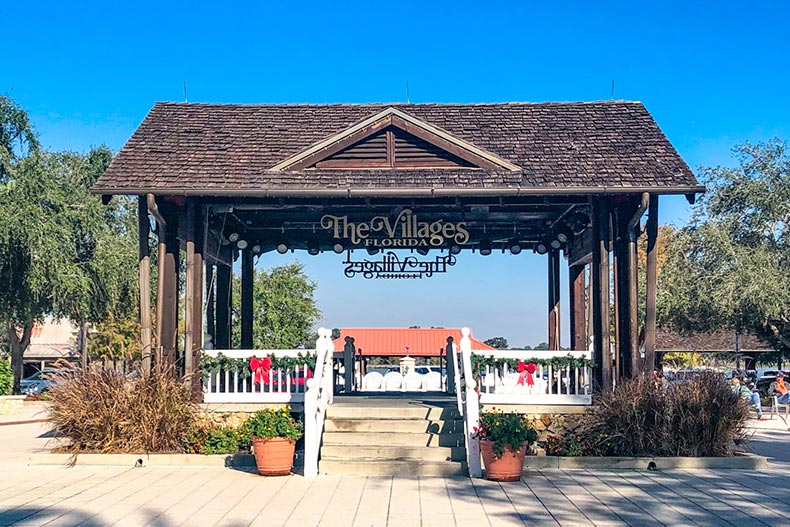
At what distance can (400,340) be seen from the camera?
36031 millimetres

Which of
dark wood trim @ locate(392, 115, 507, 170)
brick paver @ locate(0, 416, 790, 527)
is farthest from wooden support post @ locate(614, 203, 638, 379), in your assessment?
brick paver @ locate(0, 416, 790, 527)

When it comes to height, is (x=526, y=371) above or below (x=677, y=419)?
above

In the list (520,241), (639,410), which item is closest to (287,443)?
(639,410)

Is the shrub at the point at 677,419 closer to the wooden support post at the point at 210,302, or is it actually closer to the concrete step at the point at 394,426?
the concrete step at the point at 394,426

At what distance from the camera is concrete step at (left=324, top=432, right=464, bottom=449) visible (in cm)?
1186

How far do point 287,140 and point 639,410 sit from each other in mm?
7317

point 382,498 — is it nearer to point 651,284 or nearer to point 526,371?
point 526,371

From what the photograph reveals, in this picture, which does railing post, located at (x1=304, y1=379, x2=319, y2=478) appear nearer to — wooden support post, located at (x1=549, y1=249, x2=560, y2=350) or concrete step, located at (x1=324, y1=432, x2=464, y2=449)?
concrete step, located at (x1=324, y1=432, x2=464, y2=449)

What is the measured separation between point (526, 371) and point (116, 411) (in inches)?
230

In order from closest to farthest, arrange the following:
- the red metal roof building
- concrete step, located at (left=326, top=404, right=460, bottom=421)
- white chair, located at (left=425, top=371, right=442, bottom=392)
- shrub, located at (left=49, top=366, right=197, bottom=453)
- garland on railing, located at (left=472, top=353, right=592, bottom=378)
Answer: shrub, located at (left=49, top=366, right=197, bottom=453), concrete step, located at (left=326, top=404, right=460, bottom=421), garland on railing, located at (left=472, top=353, right=592, bottom=378), white chair, located at (left=425, top=371, right=442, bottom=392), the red metal roof building

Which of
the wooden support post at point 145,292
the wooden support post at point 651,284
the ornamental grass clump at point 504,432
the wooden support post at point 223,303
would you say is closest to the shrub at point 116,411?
the wooden support post at point 145,292

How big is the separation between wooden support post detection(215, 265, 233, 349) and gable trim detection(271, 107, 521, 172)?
3.68 meters

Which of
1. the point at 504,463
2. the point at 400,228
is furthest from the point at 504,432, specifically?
the point at 400,228

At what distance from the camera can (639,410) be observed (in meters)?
11.7
